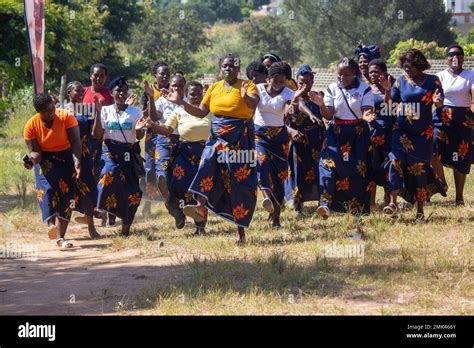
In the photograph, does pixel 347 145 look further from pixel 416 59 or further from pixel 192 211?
pixel 192 211

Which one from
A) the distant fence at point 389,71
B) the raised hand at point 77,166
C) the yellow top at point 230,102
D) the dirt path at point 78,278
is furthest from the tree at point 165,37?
the yellow top at point 230,102

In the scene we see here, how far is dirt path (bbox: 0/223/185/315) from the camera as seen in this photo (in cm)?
833

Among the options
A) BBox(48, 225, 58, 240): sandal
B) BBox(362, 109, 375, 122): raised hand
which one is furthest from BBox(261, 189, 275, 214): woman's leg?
BBox(48, 225, 58, 240): sandal

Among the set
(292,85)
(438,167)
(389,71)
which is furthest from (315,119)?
(389,71)

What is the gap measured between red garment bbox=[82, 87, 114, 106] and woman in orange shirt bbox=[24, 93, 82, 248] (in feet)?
3.87

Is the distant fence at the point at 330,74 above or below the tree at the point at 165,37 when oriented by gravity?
below

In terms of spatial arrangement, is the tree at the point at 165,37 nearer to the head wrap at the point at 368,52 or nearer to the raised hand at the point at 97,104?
the head wrap at the point at 368,52

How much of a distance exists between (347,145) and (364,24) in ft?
119

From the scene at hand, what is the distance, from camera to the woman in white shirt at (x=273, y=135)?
11781 millimetres

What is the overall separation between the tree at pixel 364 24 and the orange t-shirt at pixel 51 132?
3606 centimetres

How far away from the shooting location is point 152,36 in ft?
Answer: 146

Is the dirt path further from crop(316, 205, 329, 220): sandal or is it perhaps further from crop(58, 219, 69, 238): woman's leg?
crop(316, 205, 329, 220): sandal
